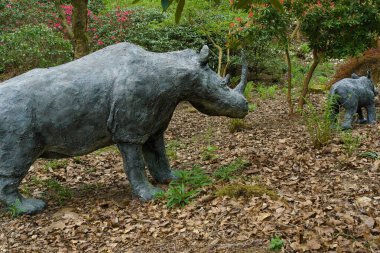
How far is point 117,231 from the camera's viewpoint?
4277 millimetres

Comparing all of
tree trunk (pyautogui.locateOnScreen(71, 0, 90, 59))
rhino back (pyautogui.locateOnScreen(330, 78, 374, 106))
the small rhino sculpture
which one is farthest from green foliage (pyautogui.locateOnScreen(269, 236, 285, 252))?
tree trunk (pyautogui.locateOnScreen(71, 0, 90, 59))

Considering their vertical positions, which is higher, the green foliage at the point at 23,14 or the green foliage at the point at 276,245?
the green foliage at the point at 23,14

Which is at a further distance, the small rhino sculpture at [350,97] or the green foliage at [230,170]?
the small rhino sculpture at [350,97]

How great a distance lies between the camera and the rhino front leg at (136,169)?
480 cm

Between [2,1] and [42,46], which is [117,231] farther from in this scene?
[2,1]

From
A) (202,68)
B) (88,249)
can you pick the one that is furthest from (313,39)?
(88,249)

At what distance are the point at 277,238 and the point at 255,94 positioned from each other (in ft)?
27.9

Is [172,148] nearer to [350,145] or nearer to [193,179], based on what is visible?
[193,179]

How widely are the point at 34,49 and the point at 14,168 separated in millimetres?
6562

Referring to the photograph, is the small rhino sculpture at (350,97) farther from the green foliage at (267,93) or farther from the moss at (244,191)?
the green foliage at (267,93)

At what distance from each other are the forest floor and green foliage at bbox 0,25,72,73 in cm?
455

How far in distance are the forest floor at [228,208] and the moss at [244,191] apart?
0.10 ft

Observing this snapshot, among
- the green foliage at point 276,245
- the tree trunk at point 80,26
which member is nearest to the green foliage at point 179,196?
the green foliage at point 276,245

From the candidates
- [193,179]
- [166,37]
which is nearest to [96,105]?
[193,179]
